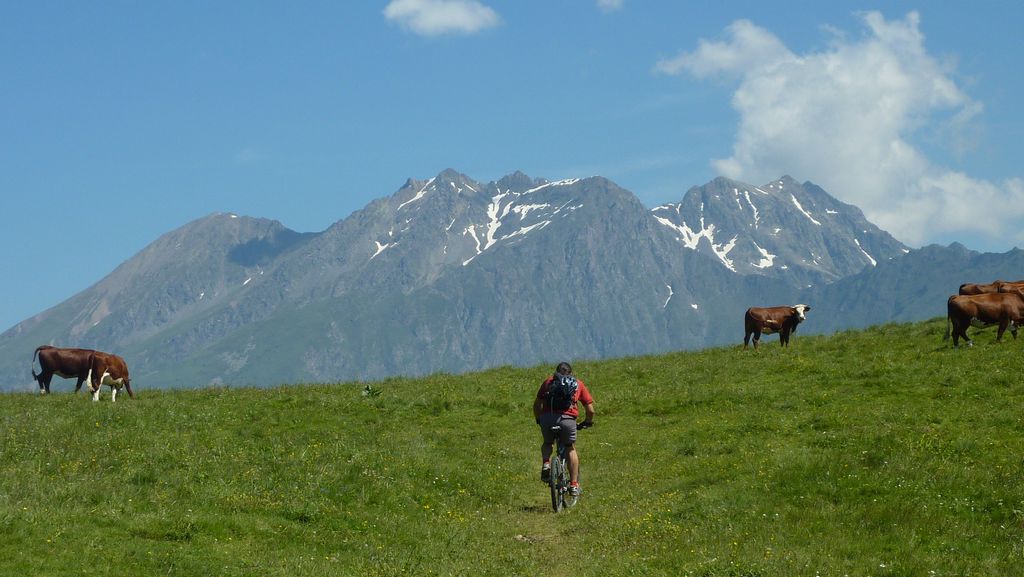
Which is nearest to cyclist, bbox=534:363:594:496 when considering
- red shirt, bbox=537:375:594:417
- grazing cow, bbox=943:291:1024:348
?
red shirt, bbox=537:375:594:417

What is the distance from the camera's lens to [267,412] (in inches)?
1180

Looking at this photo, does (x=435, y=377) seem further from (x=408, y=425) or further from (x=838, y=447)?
(x=838, y=447)

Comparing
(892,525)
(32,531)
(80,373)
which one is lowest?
(892,525)

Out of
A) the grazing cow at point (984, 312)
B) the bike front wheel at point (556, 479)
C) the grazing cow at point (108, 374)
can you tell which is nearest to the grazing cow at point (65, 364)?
the grazing cow at point (108, 374)

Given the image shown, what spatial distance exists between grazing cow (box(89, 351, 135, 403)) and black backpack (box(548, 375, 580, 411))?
21550 mm

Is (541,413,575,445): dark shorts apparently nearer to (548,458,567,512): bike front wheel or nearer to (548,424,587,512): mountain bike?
(548,424,587,512): mountain bike

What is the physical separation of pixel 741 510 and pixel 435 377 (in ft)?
74.4

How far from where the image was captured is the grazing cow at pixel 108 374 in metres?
36.3

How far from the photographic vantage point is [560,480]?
19750 millimetres

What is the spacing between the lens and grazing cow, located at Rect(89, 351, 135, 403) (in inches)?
1431

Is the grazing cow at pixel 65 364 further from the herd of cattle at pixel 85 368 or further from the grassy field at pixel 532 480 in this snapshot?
the grassy field at pixel 532 480

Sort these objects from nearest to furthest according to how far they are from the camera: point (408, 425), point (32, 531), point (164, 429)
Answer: point (32, 531), point (164, 429), point (408, 425)

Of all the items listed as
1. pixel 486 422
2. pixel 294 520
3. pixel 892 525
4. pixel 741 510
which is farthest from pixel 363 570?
pixel 486 422

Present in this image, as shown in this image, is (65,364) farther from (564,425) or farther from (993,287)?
(993,287)
